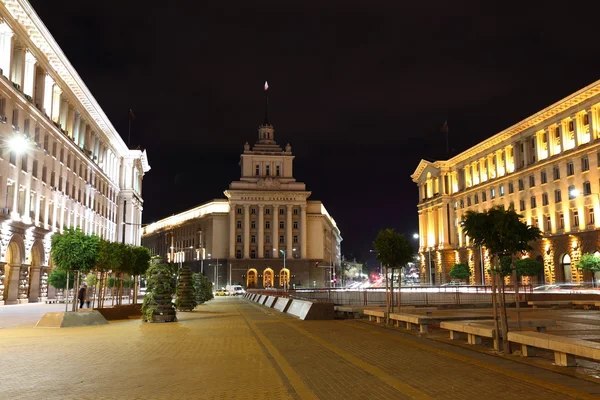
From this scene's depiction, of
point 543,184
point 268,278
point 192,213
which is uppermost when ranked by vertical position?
point 192,213

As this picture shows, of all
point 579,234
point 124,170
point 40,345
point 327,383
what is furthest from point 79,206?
point 327,383

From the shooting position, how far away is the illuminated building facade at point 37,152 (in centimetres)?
4550

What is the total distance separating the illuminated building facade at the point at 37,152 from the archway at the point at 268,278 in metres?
58.2

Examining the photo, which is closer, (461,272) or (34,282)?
(34,282)

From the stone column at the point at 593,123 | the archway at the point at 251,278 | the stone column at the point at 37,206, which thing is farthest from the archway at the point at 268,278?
the stone column at the point at 37,206

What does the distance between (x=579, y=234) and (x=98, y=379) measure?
219 ft

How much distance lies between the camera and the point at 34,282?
5216 centimetres

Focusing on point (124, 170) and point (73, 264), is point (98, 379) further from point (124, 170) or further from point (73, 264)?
point (124, 170)

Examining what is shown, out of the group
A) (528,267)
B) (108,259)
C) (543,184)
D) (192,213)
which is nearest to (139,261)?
(108,259)

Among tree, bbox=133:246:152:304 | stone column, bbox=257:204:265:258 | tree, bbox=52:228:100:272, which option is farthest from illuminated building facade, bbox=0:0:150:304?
stone column, bbox=257:204:265:258

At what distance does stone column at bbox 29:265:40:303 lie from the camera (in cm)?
5194

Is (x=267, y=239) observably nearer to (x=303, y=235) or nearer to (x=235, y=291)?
(x=303, y=235)

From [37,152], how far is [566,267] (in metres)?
60.8

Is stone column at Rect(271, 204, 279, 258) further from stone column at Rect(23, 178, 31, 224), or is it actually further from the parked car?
stone column at Rect(23, 178, 31, 224)
